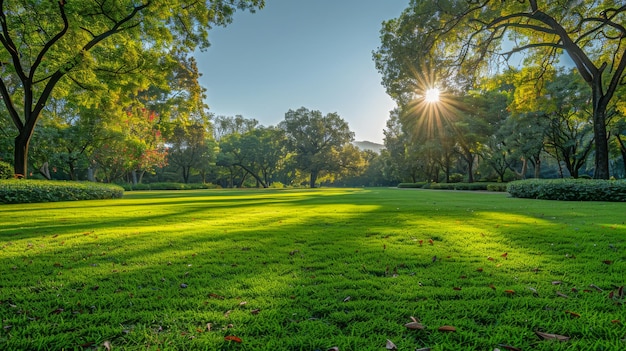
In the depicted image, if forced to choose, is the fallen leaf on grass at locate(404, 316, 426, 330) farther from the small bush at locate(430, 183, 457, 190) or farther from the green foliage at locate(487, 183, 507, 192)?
the small bush at locate(430, 183, 457, 190)

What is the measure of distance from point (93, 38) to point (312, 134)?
37083mm

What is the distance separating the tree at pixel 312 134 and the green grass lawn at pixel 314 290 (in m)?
43.8

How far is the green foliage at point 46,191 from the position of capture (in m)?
11.7

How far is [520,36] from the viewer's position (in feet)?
52.5

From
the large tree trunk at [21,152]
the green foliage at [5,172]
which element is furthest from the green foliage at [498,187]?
the green foliage at [5,172]

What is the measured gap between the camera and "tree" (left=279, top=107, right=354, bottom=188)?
48594 millimetres

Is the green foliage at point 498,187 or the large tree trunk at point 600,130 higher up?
the large tree trunk at point 600,130

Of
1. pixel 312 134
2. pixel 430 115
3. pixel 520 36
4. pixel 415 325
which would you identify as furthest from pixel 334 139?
pixel 415 325

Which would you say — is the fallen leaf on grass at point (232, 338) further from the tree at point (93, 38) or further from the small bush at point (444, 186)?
the small bush at point (444, 186)

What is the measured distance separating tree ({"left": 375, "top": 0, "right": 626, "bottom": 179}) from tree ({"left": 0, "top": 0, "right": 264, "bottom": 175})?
304 inches

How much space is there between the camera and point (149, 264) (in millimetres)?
3473

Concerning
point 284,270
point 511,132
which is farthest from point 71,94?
point 511,132

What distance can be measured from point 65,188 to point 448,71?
19983 millimetres

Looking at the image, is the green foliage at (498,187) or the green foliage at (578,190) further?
the green foliage at (498,187)
